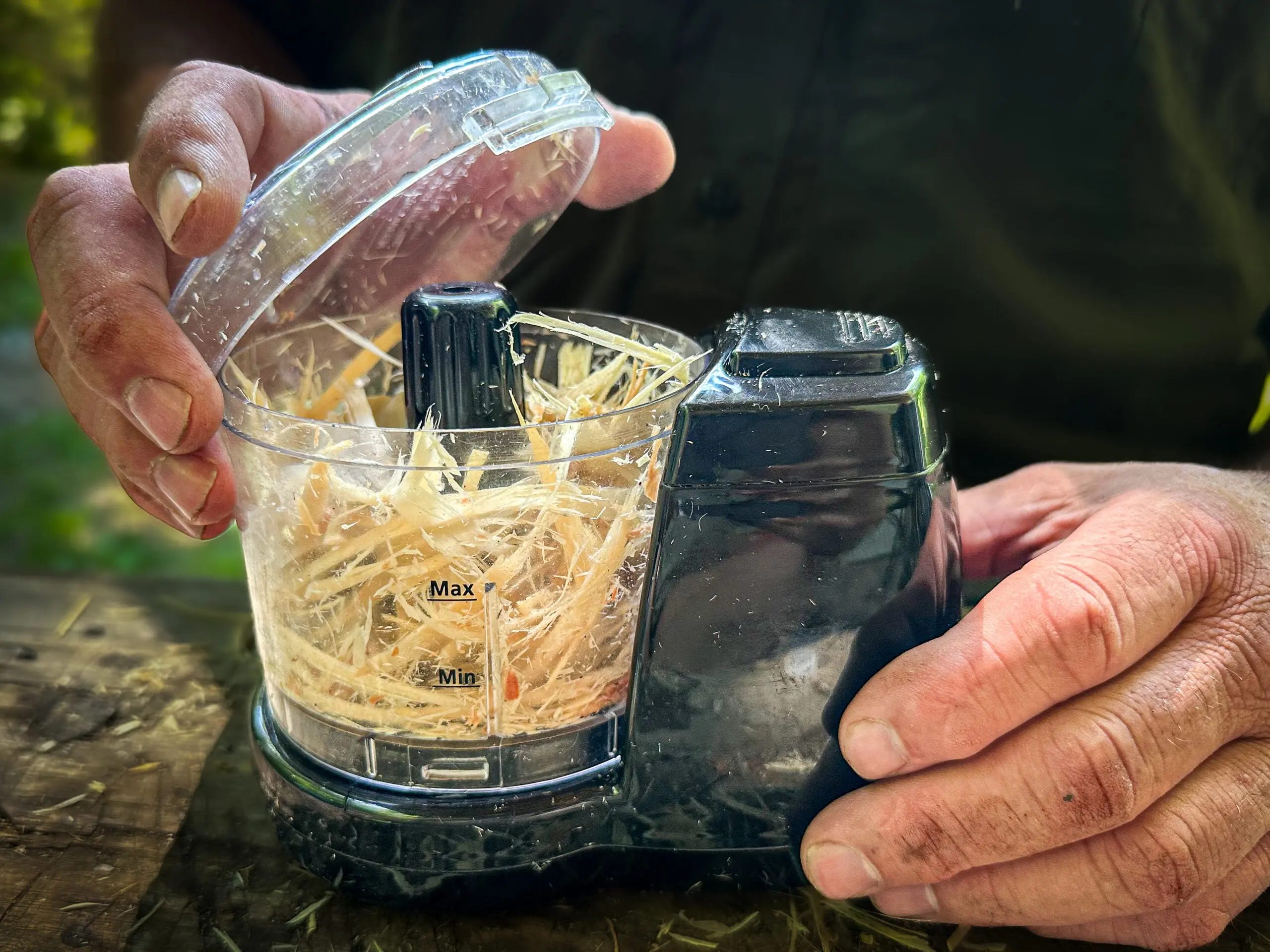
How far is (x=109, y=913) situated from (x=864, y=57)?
2.60 ft

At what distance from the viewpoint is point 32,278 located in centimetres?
326

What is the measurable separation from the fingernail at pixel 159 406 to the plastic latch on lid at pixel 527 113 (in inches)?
7.6

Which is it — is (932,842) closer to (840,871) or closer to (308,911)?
(840,871)

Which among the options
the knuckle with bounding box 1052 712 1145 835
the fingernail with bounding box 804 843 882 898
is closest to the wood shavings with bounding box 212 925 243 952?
the fingernail with bounding box 804 843 882 898

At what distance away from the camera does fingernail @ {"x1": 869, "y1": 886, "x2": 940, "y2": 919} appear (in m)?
0.54

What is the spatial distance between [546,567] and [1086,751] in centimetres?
26

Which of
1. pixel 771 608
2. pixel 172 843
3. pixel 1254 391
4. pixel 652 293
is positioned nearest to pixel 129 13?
pixel 652 293

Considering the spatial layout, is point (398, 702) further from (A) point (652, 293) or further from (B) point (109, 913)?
(A) point (652, 293)

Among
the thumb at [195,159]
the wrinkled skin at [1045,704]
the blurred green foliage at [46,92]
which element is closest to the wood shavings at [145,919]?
the wrinkled skin at [1045,704]

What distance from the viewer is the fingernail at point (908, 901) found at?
54 centimetres

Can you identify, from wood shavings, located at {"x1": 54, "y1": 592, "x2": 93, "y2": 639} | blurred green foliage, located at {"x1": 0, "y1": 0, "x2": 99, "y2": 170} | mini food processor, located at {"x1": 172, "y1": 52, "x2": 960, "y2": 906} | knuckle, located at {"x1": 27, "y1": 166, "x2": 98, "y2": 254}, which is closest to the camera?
mini food processor, located at {"x1": 172, "y1": 52, "x2": 960, "y2": 906}

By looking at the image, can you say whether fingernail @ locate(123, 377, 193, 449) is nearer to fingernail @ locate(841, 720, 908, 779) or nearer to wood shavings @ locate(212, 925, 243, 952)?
wood shavings @ locate(212, 925, 243, 952)

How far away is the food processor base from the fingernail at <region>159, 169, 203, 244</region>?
0.28 metres

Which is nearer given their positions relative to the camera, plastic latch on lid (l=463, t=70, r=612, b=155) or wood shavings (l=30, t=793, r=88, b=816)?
plastic latch on lid (l=463, t=70, r=612, b=155)
